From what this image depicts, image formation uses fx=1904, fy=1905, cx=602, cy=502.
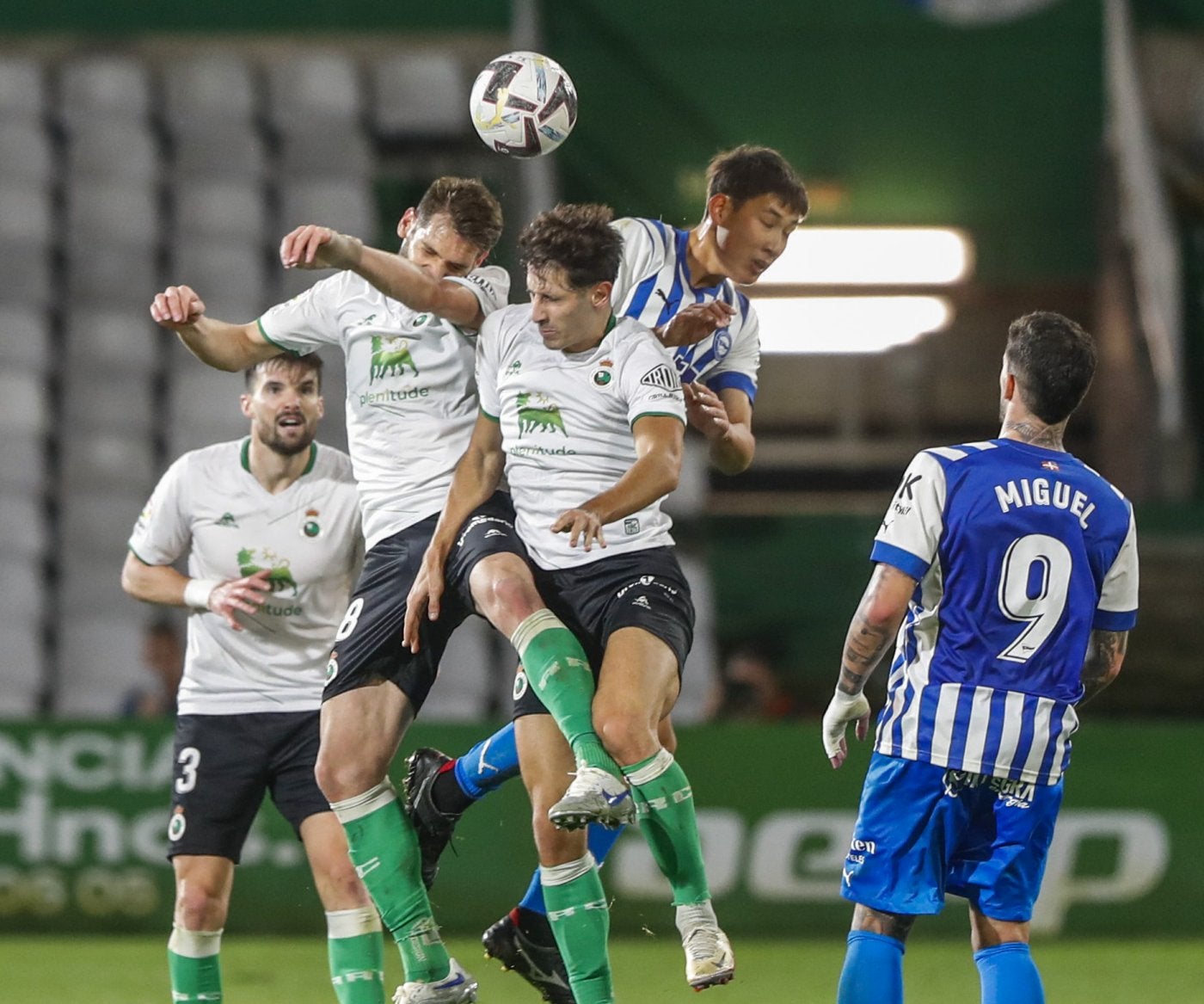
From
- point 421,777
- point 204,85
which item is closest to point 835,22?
point 204,85

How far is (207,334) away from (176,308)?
0.84 feet

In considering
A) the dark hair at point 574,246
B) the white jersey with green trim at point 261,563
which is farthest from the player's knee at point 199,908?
the dark hair at point 574,246

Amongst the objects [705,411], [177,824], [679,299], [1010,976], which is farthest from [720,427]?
[177,824]

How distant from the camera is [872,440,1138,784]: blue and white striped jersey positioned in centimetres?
470

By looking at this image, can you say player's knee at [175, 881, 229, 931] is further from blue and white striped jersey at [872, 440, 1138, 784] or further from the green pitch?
blue and white striped jersey at [872, 440, 1138, 784]

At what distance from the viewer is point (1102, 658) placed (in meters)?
5.09

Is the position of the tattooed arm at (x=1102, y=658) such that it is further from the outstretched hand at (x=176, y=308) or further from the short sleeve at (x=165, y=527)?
the short sleeve at (x=165, y=527)

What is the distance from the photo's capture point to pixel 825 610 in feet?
32.7

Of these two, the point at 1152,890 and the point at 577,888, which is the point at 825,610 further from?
the point at 577,888

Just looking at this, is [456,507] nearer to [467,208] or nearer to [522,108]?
[467,208]

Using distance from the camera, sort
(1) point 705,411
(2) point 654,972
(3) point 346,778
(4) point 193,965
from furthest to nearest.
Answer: (2) point 654,972 → (4) point 193,965 → (1) point 705,411 → (3) point 346,778

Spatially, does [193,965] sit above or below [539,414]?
below

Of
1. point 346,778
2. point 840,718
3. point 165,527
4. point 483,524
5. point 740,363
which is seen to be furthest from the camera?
point 165,527

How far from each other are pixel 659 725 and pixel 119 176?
9.21 meters
